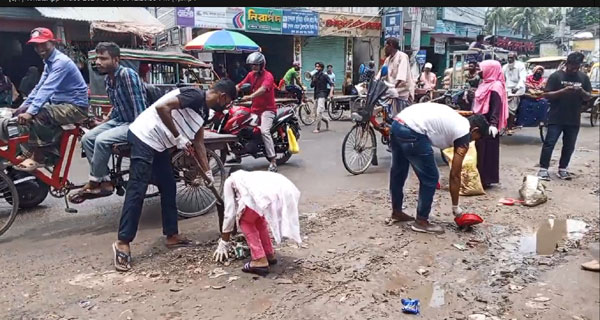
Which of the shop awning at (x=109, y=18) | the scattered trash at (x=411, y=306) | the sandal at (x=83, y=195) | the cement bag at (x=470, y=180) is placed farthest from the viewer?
the shop awning at (x=109, y=18)

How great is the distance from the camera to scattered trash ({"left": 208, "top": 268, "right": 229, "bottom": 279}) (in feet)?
11.9

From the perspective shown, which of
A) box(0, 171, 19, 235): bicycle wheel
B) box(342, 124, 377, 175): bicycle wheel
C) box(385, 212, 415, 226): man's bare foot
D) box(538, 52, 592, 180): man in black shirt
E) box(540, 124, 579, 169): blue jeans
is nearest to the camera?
box(0, 171, 19, 235): bicycle wheel

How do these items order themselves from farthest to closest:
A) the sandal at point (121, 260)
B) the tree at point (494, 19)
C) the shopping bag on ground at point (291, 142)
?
the tree at point (494, 19)
the shopping bag on ground at point (291, 142)
the sandal at point (121, 260)

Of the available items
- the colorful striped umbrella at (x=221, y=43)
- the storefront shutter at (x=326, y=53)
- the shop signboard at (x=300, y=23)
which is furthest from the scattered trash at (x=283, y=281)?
the storefront shutter at (x=326, y=53)

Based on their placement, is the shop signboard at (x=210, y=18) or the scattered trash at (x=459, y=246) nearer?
the scattered trash at (x=459, y=246)

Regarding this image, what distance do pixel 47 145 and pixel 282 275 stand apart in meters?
2.68

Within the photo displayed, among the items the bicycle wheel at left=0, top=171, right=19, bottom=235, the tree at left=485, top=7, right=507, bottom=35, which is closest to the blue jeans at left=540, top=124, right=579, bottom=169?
the bicycle wheel at left=0, top=171, right=19, bottom=235

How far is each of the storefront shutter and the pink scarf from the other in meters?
14.2

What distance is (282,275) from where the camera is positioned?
3670 millimetres

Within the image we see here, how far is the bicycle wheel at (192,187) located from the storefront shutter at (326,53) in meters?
15.4

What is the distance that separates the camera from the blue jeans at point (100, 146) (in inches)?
173

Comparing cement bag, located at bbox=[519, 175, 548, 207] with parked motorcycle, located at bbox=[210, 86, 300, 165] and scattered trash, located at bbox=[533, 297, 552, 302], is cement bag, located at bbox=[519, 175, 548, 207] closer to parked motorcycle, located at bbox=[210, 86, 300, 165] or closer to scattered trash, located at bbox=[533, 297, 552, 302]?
scattered trash, located at bbox=[533, 297, 552, 302]

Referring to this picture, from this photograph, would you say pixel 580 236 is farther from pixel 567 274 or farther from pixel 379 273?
pixel 379 273

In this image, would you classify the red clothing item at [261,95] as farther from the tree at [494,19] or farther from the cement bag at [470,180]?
the tree at [494,19]
